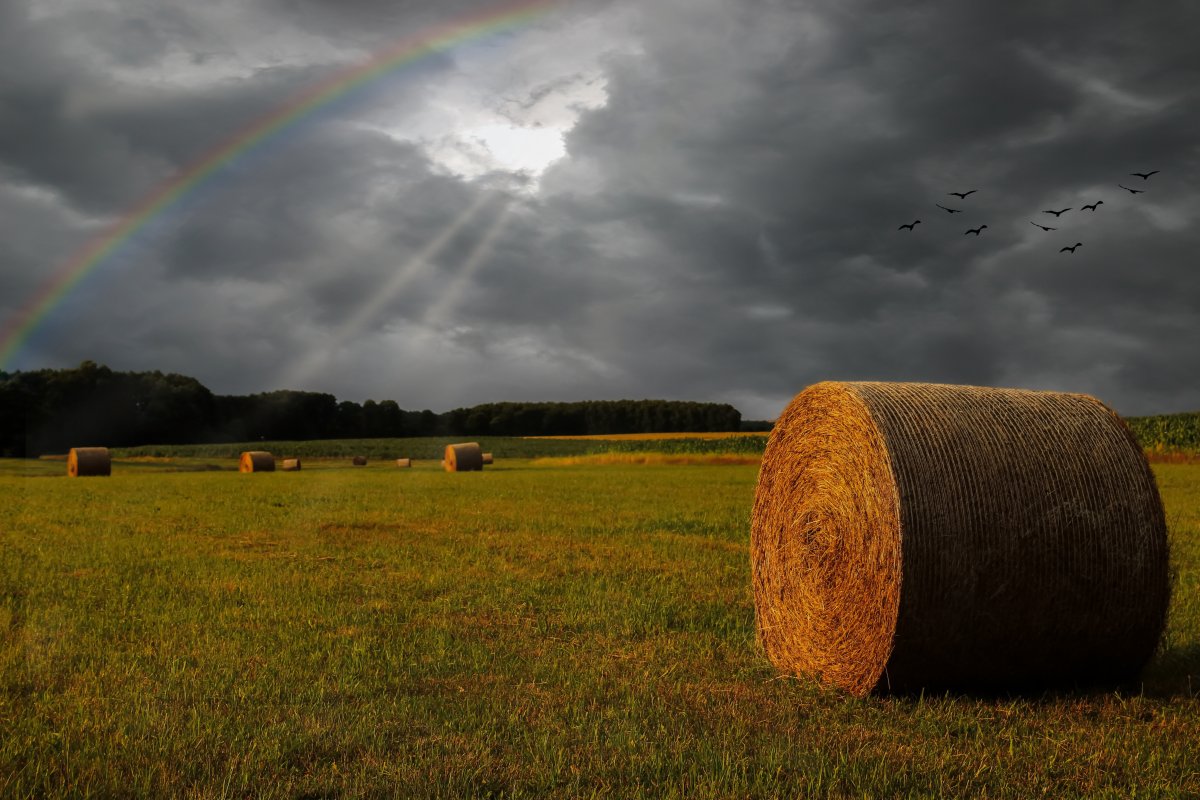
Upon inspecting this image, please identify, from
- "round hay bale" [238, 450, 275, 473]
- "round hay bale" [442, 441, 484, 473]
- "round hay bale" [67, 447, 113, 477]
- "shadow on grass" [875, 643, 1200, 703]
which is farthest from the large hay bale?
"round hay bale" [238, 450, 275, 473]

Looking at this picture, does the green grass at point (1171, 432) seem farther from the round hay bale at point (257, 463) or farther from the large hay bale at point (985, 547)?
the large hay bale at point (985, 547)

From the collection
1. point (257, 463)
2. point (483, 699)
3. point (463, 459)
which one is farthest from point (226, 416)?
point (483, 699)

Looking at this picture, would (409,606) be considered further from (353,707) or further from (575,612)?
(353,707)

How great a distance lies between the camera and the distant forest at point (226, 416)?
80.4 metres

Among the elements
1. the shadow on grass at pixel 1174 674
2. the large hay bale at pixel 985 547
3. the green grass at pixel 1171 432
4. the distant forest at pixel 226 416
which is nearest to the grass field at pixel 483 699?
the shadow on grass at pixel 1174 674

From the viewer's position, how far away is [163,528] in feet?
55.4

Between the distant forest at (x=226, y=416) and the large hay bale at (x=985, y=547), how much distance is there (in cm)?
8253

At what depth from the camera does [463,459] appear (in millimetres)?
43844

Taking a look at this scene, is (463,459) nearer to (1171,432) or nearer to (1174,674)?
(1171,432)

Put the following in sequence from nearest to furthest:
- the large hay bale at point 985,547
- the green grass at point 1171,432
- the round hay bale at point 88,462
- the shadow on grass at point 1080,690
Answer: the large hay bale at point 985,547, the shadow on grass at point 1080,690, the round hay bale at point 88,462, the green grass at point 1171,432

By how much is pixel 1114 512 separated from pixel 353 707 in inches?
217

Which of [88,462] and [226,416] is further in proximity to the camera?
[226,416]

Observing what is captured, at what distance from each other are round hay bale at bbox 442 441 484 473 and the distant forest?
1938 inches

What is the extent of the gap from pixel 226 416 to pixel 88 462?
66.9m
